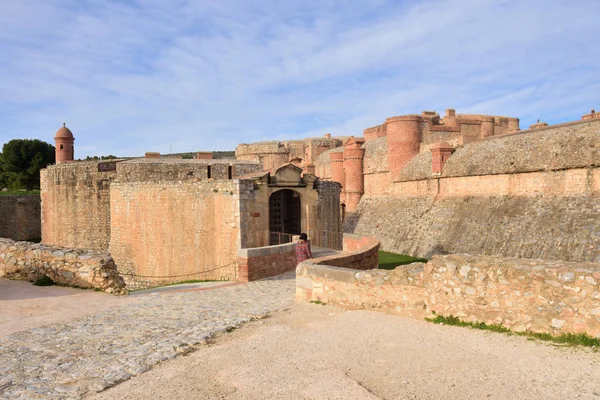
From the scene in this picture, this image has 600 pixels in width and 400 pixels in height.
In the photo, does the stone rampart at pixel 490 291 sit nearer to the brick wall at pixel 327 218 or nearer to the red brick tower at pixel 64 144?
the brick wall at pixel 327 218

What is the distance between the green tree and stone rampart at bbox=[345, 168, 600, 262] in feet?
122

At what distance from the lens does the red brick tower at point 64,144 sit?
26.5 m

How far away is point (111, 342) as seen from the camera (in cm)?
586

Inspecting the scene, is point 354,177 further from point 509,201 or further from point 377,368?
point 377,368

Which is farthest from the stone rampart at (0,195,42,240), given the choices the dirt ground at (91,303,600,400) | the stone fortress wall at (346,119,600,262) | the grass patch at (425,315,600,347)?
the grass patch at (425,315,600,347)

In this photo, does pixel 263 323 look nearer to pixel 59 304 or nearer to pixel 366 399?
pixel 366 399

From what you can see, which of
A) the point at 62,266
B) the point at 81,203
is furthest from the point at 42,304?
the point at 81,203

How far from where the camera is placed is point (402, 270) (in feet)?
21.3

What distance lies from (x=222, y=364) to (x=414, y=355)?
2.21 metres

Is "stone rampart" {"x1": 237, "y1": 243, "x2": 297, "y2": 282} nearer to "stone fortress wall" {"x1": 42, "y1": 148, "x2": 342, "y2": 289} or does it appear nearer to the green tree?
"stone fortress wall" {"x1": 42, "y1": 148, "x2": 342, "y2": 289}

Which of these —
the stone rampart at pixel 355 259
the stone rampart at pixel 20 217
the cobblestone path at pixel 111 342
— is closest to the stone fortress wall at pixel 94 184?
the stone rampart at pixel 355 259

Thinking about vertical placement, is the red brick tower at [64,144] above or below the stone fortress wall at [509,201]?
above

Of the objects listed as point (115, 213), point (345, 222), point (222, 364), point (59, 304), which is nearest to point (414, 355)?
point (222, 364)

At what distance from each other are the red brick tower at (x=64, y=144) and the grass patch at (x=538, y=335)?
89.5ft
